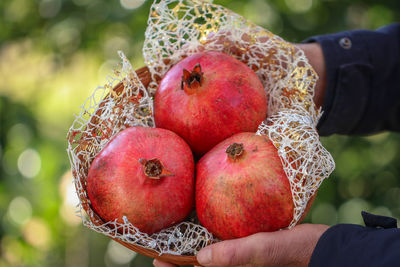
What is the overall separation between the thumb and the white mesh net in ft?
0.21

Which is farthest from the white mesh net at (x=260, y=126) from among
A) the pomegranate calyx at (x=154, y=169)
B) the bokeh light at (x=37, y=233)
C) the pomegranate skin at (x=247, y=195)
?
the bokeh light at (x=37, y=233)

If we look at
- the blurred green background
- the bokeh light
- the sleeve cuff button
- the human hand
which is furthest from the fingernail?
the bokeh light

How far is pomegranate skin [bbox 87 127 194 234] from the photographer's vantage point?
0.89 meters

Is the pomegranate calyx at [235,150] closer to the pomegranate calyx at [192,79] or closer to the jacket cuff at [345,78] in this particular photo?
the pomegranate calyx at [192,79]

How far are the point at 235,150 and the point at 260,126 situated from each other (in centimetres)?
14

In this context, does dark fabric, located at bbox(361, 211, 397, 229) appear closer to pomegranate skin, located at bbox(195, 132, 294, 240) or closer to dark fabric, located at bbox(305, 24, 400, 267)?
pomegranate skin, located at bbox(195, 132, 294, 240)

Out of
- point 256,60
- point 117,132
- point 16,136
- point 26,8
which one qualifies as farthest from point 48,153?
point 256,60

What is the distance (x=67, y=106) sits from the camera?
2.05m

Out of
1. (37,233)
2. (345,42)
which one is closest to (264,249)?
(345,42)

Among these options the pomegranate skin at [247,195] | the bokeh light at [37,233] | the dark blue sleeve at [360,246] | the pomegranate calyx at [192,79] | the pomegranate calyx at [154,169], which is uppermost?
the pomegranate calyx at [192,79]

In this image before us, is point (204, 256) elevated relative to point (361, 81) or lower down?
lower down

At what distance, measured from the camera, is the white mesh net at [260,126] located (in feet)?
2.98

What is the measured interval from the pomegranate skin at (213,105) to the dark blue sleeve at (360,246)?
1.13 ft

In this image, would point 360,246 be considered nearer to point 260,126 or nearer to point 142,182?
point 260,126
